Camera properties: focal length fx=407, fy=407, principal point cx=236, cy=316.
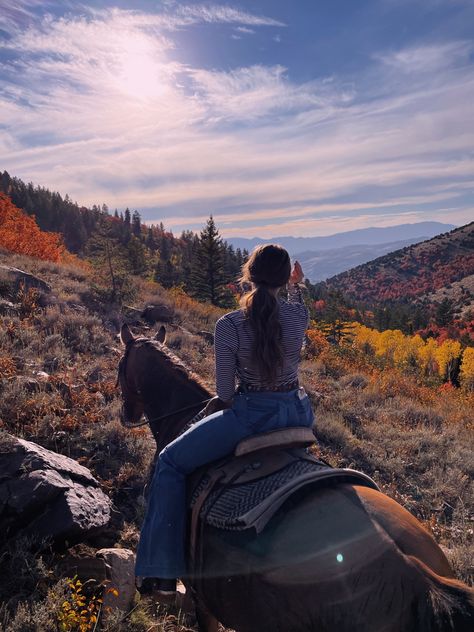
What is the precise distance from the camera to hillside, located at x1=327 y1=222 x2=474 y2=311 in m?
101

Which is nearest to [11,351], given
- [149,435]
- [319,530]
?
[149,435]

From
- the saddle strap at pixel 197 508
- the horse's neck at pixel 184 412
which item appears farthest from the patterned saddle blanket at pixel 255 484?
the horse's neck at pixel 184 412

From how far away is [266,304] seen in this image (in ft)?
8.76

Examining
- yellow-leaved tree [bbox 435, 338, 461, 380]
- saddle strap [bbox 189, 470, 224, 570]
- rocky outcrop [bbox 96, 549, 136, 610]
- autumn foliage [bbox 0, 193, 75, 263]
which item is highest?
autumn foliage [bbox 0, 193, 75, 263]

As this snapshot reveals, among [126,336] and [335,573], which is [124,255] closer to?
[126,336]

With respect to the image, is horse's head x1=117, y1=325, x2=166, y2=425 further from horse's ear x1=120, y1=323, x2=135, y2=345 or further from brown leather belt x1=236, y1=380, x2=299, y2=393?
brown leather belt x1=236, y1=380, x2=299, y2=393

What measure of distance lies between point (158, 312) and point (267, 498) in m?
12.5

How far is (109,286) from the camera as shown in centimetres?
1537

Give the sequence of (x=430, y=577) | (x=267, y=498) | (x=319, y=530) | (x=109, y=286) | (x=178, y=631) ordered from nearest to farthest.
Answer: (x=430, y=577)
(x=319, y=530)
(x=267, y=498)
(x=178, y=631)
(x=109, y=286)

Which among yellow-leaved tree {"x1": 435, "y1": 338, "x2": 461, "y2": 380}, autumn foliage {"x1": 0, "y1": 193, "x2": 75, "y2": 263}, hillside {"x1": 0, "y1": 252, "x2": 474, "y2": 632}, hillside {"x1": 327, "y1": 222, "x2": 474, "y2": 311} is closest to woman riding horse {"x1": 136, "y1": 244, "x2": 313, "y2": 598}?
hillside {"x1": 0, "y1": 252, "x2": 474, "y2": 632}

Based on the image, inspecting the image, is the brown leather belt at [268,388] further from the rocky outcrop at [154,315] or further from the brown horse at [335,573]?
the rocky outcrop at [154,315]

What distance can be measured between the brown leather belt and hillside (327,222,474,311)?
9571 centimetres

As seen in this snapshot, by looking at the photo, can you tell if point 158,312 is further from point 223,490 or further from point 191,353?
point 223,490

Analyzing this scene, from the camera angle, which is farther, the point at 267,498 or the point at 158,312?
the point at 158,312
